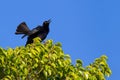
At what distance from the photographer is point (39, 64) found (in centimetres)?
1503

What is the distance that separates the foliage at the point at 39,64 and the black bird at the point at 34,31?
5.09 meters

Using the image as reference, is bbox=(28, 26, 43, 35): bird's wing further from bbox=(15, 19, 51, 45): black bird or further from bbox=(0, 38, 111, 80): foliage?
bbox=(0, 38, 111, 80): foliage

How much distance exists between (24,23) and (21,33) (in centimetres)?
85

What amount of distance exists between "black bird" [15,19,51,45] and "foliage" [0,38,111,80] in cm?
509

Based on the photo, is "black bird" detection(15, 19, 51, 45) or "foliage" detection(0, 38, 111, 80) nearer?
"foliage" detection(0, 38, 111, 80)

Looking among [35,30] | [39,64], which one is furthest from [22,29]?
[39,64]

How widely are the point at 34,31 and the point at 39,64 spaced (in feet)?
20.0

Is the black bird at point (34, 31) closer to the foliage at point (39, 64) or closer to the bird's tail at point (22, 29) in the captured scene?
the bird's tail at point (22, 29)

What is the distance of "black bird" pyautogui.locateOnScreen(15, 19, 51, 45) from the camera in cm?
2087

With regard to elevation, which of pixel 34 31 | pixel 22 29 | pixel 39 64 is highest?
pixel 22 29

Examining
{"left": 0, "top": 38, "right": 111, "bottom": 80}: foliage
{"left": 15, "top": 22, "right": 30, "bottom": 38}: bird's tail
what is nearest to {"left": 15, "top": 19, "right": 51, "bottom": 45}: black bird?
{"left": 15, "top": 22, "right": 30, "bottom": 38}: bird's tail

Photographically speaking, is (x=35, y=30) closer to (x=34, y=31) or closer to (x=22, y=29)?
(x=34, y=31)

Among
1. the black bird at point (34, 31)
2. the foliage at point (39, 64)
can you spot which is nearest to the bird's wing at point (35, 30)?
the black bird at point (34, 31)

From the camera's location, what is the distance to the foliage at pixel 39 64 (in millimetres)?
14641
